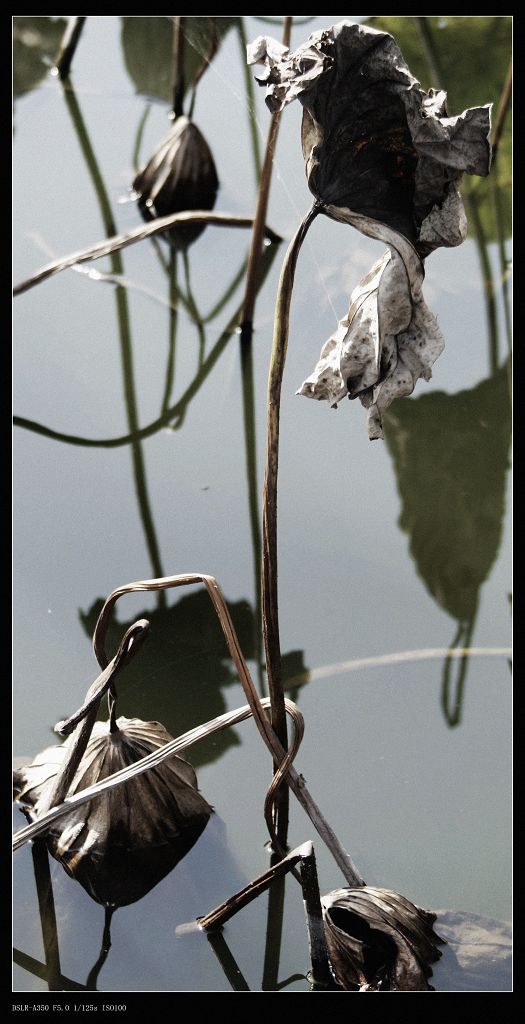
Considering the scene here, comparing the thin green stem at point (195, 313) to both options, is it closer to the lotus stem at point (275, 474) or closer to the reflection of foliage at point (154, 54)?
the reflection of foliage at point (154, 54)

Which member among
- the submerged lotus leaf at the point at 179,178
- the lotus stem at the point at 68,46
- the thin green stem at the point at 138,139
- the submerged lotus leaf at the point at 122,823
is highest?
the lotus stem at the point at 68,46

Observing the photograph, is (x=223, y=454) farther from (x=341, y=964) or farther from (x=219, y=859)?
(x=341, y=964)

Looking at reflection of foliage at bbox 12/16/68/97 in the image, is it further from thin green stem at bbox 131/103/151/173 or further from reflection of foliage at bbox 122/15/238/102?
thin green stem at bbox 131/103/151/173

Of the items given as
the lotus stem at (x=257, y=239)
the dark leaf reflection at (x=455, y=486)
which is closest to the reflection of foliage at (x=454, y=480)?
the dark leaf reflection at (x=455, y=486)

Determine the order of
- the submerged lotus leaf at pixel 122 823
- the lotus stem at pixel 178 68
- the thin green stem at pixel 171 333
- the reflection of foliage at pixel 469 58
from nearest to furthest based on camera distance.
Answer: the submerged lotus leaf at pixel 122 823
the thin green stem at pixel 171 333
the lotus stem at pixel 178 68
the reflection of foliage at pixel 469 58

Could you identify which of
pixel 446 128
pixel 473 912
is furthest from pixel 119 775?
pixel 446 128

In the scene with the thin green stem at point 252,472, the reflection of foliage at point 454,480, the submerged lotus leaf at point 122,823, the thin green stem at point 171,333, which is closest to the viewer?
the submerged lotus leaf at point 122,823
